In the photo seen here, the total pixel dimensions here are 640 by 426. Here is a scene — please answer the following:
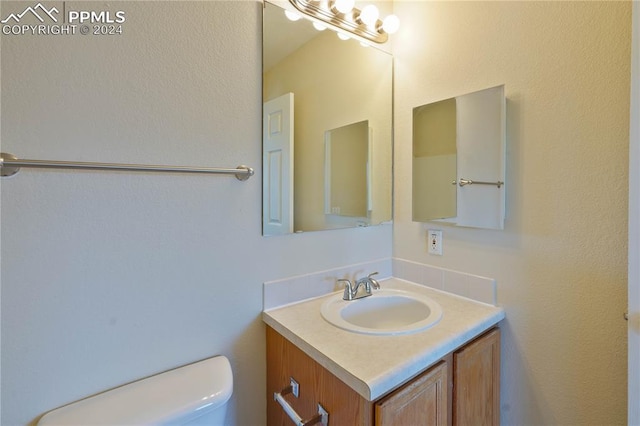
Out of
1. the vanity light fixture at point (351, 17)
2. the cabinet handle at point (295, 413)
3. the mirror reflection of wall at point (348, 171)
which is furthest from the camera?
the mirror reflection of wall at point (348, 171)

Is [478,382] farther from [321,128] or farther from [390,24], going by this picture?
[390,24]

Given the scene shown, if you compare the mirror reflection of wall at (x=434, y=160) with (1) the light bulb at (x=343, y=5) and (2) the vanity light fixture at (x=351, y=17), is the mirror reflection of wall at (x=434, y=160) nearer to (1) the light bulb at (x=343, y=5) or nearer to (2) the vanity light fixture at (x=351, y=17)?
(2) the vanity light fixture at (x=351, y=17)

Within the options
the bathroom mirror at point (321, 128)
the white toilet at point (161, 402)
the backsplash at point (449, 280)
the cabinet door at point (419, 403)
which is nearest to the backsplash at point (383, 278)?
the backsplash at point (449, 280)

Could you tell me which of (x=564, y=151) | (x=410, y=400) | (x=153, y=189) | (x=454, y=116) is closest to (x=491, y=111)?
(x=454, y=116)

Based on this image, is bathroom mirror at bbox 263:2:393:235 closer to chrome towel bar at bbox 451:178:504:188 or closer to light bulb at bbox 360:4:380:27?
light bulb at bbox 360:4:380:27

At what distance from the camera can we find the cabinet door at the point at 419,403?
0.78m

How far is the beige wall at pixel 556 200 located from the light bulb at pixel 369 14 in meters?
0.30

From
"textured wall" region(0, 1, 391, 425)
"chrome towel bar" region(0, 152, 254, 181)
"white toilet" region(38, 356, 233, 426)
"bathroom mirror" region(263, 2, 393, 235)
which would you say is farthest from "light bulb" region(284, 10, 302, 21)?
"white toilet" region(38, 356, 233, 426)

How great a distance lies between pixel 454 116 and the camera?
4.20 feet

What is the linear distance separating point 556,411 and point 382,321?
652 mm

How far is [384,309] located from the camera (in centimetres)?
132

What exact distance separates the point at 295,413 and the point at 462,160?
1.15 meters

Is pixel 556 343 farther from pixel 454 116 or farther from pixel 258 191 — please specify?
pixel 258 191

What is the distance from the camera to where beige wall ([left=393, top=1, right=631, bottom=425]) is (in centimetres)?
92
